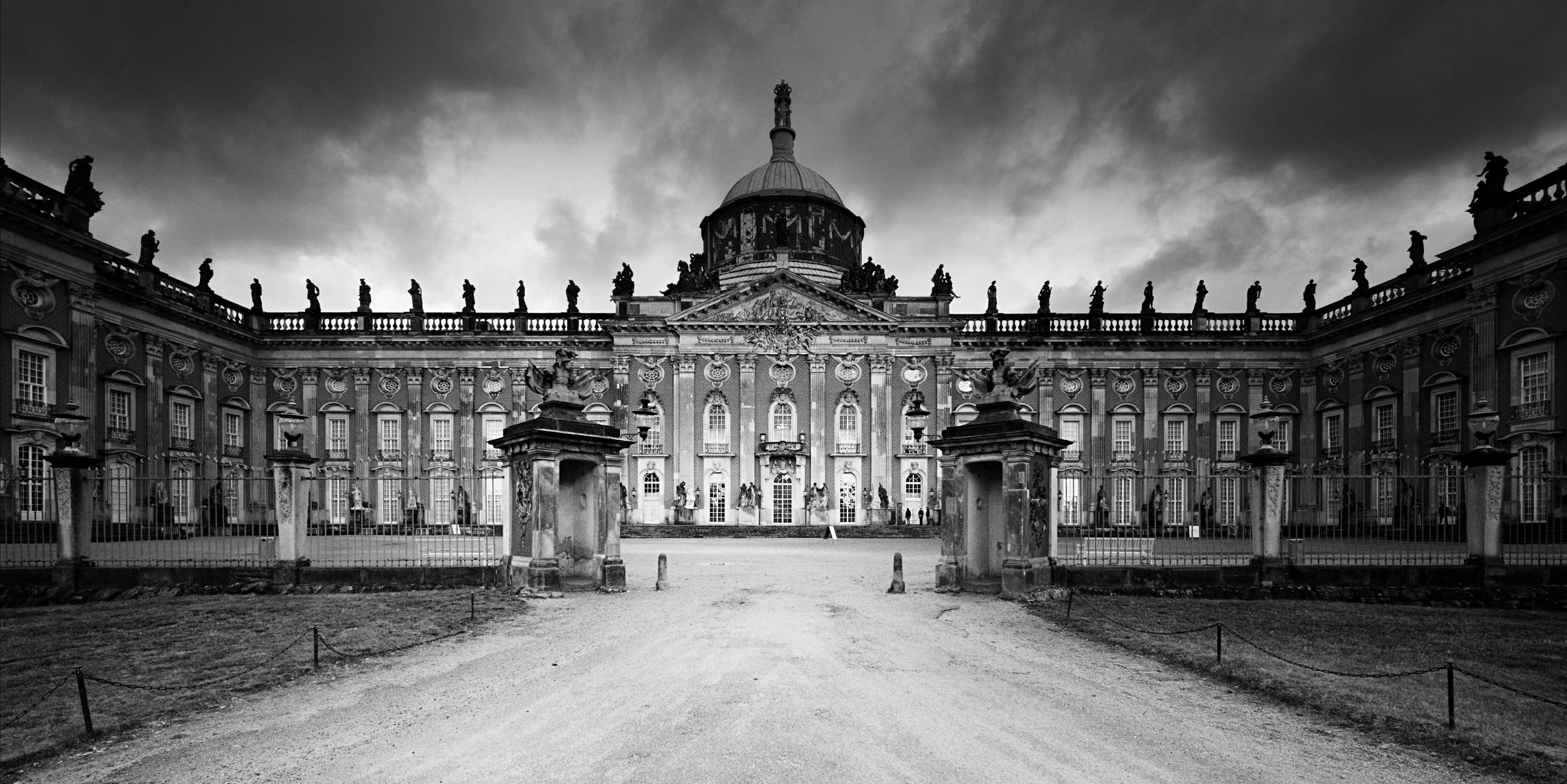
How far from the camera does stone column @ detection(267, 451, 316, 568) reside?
14.9 meters

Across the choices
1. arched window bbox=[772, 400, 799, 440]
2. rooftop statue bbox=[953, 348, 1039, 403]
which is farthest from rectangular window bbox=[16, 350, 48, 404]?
rooftop statue bbox=[953, 348, 1039, 403]

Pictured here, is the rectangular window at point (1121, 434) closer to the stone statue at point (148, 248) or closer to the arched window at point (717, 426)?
the arched window at point (717, 426)

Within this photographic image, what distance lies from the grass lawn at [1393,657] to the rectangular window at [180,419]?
123 feet

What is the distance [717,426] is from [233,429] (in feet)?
77.4

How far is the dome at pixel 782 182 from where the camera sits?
5053 centimetres

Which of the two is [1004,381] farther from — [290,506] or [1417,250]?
[1417,250]

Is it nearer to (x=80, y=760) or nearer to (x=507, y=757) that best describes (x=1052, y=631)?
(x=507, y=757)

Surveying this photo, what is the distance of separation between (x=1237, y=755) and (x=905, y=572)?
12702 millimetres

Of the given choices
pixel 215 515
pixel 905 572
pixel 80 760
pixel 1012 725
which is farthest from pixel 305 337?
pixel 1012 725

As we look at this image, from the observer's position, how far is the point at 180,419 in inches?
1414

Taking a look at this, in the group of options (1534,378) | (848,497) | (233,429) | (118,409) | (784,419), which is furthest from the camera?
(784,419)

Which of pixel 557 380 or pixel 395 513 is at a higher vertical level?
pixel 557 380

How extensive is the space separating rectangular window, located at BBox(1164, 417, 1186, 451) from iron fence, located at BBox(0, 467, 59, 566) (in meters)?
44.0

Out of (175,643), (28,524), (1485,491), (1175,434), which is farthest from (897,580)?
(1175,434)
